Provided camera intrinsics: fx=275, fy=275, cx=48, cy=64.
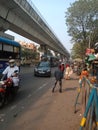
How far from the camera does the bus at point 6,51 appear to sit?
19.8 m

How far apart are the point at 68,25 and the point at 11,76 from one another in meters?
41.4

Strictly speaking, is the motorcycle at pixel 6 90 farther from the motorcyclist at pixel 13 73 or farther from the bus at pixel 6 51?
the bus at pixel 6 51

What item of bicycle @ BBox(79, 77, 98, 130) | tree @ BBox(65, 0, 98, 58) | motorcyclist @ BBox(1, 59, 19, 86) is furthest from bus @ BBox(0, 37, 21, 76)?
tree @ BBox(65, 0, 98, 58)

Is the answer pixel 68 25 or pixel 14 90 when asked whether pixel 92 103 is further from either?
pixel 68 25

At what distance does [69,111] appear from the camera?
30.0ft

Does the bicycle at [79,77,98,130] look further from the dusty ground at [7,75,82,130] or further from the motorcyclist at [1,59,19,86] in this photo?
the motorcyclist at [1,59,19,86]

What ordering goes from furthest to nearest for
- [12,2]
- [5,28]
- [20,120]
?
1. [5,28]
2. [12,2]
3. [20,120]

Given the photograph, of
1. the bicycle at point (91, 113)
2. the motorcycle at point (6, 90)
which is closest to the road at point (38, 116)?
the motorcycle at point (6, 90)

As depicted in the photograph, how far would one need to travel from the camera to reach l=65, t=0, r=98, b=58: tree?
4831 centimetres

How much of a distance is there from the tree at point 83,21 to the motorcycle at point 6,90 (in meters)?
39.3

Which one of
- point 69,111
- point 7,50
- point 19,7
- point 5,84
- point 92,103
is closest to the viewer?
point 92,103

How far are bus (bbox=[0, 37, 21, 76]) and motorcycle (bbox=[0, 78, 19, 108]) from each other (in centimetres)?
859

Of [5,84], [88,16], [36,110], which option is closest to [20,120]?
[36,110]

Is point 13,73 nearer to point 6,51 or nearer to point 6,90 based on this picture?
point 6,90
